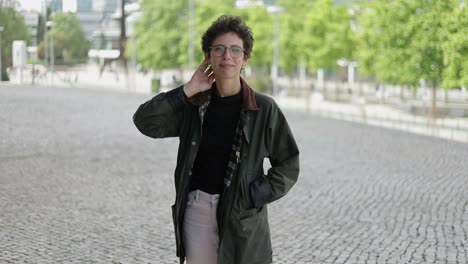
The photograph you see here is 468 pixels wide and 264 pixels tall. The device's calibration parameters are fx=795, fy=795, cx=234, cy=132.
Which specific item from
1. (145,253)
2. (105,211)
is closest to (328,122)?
(105,211)

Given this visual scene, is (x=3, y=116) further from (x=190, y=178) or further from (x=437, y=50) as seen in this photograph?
(x=190, y=178)

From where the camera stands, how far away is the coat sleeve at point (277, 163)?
337cm

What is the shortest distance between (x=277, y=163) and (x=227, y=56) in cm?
54

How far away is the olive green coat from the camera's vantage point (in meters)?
3.32

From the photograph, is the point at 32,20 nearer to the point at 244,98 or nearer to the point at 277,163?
the point at 277,163

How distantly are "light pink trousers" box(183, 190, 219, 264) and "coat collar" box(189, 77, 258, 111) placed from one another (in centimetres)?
38

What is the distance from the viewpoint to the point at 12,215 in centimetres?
899

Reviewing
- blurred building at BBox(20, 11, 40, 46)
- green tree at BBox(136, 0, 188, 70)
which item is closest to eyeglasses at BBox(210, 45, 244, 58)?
blurred building at BBox(20, 11, 40, 46)

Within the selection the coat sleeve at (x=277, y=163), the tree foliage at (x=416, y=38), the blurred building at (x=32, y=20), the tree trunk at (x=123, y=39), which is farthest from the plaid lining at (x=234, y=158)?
the tree trunk at (x=123, y=39)

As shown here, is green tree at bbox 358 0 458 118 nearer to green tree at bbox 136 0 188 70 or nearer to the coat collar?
green tree at bbox 136 0 188 70

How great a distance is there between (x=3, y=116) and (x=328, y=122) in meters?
10.5

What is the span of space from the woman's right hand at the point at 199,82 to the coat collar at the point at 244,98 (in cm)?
4

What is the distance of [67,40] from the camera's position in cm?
3388

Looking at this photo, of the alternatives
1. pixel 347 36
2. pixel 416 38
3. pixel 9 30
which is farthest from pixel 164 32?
pixel 9 30
